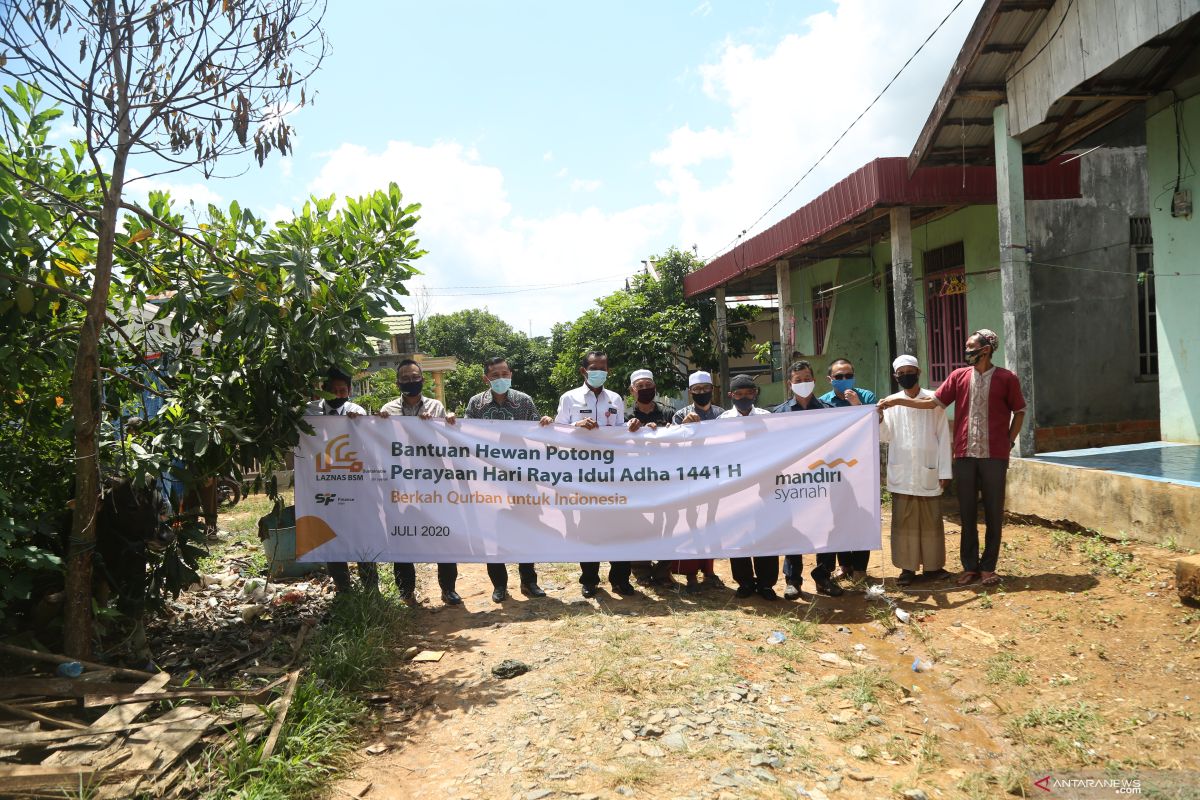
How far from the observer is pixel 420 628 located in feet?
16.1

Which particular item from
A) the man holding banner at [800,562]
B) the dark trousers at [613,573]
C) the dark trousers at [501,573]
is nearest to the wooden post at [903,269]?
the man holding banner at [800,562]

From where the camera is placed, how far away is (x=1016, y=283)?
6.91 m

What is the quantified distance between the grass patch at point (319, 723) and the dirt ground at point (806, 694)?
0.48ft

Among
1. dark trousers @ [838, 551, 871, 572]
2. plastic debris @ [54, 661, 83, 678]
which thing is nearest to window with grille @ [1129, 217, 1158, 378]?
dark trousers @ [838, 551, 871, 572]

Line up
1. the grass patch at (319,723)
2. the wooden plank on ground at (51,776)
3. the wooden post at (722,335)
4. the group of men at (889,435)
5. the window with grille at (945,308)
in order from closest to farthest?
the wooden plank on ground at (51,776) → the grass patch at (319,723) → the group of men at (889,435) → the window with grille at (945,308) → the wooden post at (722,335)

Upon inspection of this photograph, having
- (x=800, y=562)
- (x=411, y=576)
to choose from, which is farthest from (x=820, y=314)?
(x=411, y=576)

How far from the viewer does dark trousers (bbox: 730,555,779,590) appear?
530cm

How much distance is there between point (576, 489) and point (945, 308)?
7340 millimetres

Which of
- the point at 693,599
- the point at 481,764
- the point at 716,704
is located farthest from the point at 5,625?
the point at 693,599

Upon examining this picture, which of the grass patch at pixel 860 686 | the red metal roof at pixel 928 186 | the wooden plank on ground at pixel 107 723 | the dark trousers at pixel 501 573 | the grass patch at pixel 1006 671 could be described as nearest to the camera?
the wooden plank on ground at pixel 107 723

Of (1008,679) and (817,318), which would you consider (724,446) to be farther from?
(817,318)

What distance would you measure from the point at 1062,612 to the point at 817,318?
10.3 meters

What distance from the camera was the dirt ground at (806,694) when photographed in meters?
3.02

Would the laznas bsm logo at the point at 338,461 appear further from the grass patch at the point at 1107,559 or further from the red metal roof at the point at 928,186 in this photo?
the red metal roof at the point at 928,186
